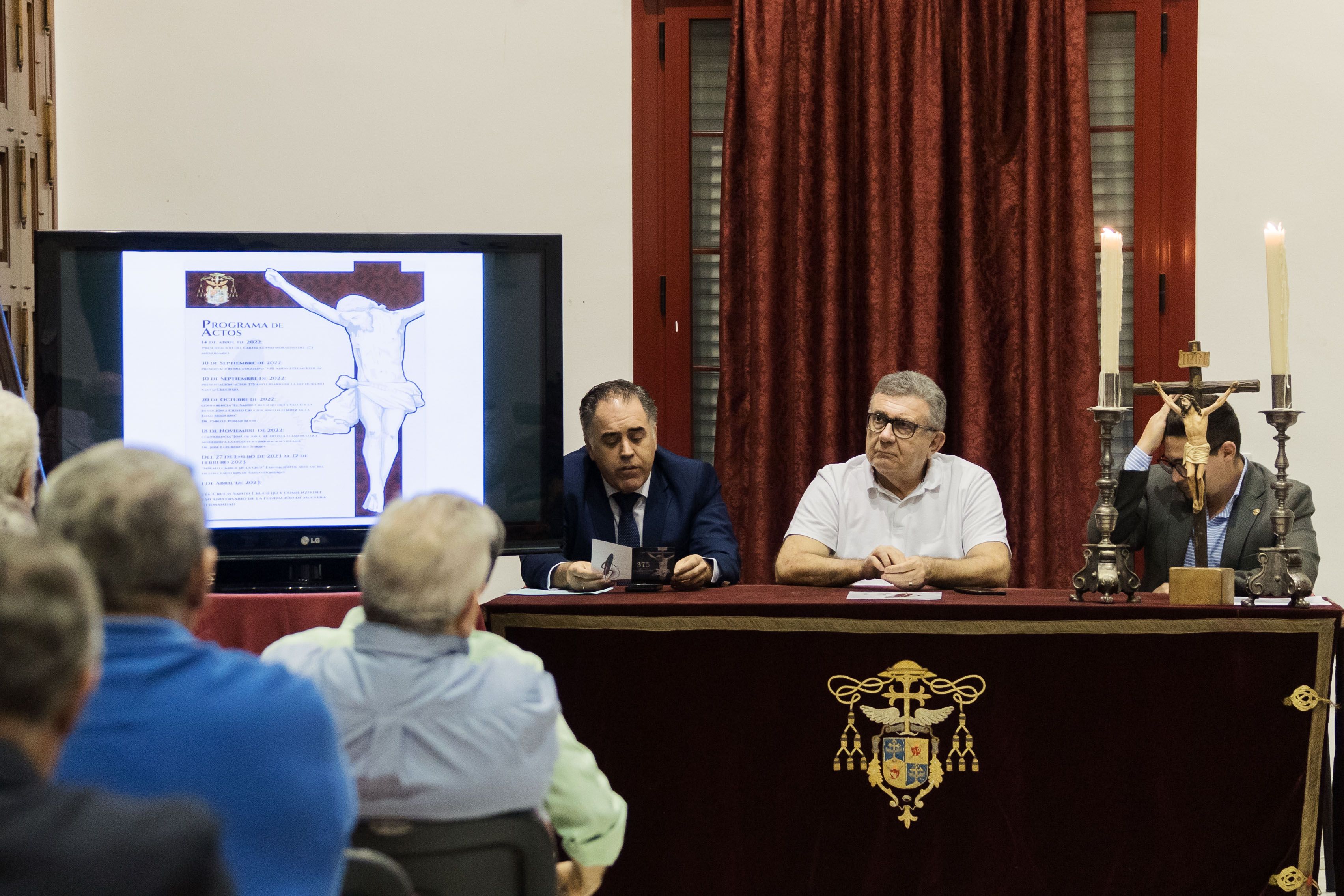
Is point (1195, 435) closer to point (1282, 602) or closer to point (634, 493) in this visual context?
point (1282, 602)

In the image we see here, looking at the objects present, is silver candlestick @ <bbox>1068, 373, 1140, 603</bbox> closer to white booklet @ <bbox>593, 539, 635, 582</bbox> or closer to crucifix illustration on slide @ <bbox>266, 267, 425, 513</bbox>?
white booklet @ <bbox>593, 539, 635, 582</bbox>

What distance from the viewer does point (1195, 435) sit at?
8.43ft

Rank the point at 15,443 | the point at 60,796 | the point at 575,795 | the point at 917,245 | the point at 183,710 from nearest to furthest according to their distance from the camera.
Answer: the point at 60,796
the point at 183,710
the point at 575,795
the point at 15,443
the point at 917,245

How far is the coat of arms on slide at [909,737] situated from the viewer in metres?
2.53

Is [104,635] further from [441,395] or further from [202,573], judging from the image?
[441,395]

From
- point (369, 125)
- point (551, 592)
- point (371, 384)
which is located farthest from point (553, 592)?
point (369, 125)

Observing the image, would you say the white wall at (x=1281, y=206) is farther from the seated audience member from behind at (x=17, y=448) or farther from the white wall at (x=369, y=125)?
the seated audience member from behind at (x=17, y=448)

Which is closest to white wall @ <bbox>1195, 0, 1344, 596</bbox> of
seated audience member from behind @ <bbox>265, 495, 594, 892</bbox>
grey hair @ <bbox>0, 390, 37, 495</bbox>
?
seated audience member from behind @ <bbox>265, 495, 594, 892</bbox>

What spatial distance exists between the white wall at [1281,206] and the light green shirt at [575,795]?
2.89 metres

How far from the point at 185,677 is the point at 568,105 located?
318cm

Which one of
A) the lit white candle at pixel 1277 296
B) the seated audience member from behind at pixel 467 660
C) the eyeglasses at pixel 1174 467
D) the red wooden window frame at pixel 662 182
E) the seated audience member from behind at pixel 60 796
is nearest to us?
the seated audience member from behind at pixel 60 796

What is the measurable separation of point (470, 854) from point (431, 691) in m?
0.20

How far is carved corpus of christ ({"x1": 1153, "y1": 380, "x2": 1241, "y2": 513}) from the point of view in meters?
2.54

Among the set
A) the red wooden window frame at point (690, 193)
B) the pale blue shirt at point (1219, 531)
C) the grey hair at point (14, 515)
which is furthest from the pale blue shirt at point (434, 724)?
the red wooden window frame at point (690, 193)
